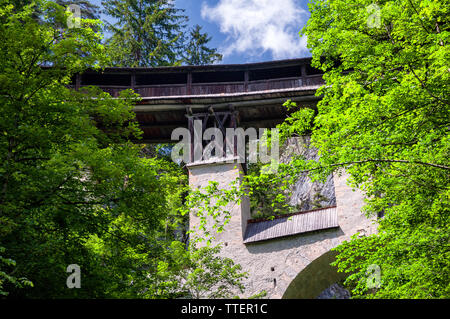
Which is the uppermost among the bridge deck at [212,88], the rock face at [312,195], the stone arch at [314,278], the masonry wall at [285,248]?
the bridge deck at [212,88]

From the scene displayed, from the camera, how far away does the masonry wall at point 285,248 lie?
41.1 feet

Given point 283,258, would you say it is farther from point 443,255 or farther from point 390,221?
point 443,255

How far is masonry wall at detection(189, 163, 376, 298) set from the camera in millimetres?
12516

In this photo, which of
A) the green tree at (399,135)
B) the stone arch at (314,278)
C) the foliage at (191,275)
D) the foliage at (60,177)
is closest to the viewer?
the green tree at (399,135)

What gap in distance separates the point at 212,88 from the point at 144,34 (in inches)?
426

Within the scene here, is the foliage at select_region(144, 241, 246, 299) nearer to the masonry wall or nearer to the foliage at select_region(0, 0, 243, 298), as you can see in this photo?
the foliage at select_region(0, 0, 243, 298)

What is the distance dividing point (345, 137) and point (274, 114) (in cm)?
890

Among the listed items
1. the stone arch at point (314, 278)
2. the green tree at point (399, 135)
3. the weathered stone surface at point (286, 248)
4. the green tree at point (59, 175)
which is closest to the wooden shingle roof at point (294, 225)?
the weathered stone surface at point (286, 248)

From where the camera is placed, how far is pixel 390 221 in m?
7.34

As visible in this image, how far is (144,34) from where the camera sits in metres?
25.2

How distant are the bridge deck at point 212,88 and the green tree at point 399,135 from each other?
714cm

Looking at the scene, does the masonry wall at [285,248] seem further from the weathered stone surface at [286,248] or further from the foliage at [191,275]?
the foliage at [191,275]

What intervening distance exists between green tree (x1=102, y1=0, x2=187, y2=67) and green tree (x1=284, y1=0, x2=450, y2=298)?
17208 millimetres
